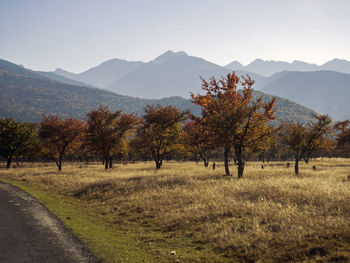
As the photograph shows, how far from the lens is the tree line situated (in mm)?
27156

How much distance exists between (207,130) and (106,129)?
2578 cm

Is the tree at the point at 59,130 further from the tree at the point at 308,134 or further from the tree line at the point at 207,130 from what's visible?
the tree at the point at 308,134

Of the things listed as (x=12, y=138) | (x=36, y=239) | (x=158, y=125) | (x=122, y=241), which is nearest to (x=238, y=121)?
(x=122, y=241)

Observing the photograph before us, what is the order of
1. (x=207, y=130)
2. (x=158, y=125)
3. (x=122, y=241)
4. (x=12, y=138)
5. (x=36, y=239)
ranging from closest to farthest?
(x=36, y=239) → (x=122, y=241) → (x=207, y=130) → (x=158, y=125) → (x=12, y=138)

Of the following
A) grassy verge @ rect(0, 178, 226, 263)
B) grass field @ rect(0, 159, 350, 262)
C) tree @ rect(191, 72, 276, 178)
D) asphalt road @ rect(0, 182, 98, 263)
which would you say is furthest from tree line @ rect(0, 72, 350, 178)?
asphalt road @ rect(0, 182, 98, 263)

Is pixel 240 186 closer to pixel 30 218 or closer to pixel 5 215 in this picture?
pixel 30 218

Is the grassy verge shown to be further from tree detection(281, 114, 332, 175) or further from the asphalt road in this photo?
tree detection(281, 114, 332, 175)

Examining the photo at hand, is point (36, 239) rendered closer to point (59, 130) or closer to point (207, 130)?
point (207, 130)

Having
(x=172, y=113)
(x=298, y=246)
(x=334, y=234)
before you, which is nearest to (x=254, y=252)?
(x=298, y=246)

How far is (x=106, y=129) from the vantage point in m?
48.8

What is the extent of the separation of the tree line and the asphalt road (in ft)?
56.1

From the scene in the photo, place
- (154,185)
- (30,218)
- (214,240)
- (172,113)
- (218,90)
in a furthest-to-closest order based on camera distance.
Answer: (172,113), (218,90), (154,185), (30,218), (214,240)

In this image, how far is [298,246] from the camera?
31.3ft

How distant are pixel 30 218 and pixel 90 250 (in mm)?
6563
